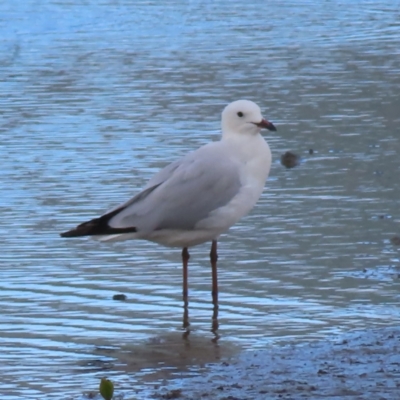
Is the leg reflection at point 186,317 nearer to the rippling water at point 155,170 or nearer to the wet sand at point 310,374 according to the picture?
the rippling water at point 155,170

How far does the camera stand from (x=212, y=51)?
1598 cm

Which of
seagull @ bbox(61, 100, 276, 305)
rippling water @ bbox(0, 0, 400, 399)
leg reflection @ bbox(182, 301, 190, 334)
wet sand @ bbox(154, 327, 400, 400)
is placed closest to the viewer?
wet sand @ bbox(154, 327, 400, 400)

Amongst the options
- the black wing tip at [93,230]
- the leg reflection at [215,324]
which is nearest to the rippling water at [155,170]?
the leg reflection at [215,324]

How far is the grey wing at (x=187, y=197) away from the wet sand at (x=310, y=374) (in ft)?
4.03

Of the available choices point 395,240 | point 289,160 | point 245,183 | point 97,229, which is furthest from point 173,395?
point 289,160

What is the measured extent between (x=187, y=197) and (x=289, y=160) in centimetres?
296

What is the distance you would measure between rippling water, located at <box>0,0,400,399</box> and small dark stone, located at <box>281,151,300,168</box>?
0.29 feet

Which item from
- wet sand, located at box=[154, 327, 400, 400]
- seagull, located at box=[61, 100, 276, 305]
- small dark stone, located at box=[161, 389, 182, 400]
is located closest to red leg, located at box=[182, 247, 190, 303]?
seagull, located at box=[61, 100, 276, 305]

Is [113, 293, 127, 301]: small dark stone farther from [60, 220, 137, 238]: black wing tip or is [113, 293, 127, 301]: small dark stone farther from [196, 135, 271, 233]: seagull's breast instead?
[196, 135, 271, 233]: seagull's breast

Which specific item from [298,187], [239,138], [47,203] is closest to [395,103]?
[298,187]

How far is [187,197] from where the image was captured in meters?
6.59

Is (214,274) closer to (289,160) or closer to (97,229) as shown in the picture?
(97,229)

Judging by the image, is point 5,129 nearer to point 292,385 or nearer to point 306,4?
point 292,385

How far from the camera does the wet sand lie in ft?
15.5
